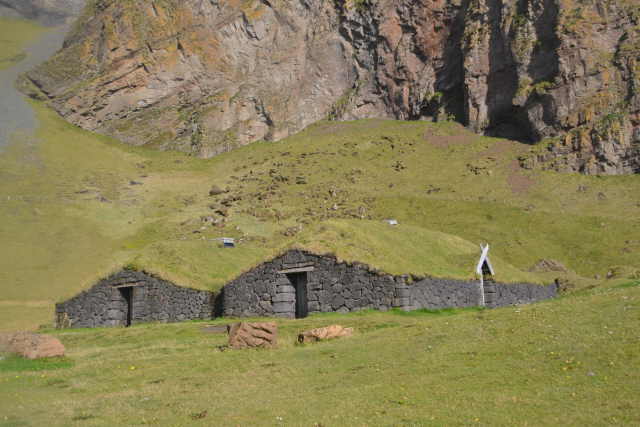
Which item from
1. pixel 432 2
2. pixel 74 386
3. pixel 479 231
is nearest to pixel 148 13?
pixel 432 2

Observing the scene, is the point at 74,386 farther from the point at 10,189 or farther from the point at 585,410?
the point at 10,189

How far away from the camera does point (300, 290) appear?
28.7 meters

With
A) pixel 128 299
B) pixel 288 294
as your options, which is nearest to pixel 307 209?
pixel 128 299

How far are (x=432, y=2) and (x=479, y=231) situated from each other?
6668 cm

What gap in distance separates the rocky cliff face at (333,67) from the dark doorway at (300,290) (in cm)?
6000

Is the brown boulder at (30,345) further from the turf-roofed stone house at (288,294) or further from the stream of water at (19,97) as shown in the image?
the stream of water at (19,97)

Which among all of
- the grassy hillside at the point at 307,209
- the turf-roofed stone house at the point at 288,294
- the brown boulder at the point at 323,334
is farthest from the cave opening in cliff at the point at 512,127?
the brown boulder at the point at 323,334

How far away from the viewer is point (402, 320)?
2395 cm

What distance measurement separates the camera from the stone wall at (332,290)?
85.9ft

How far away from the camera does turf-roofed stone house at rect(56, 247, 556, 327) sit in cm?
2645

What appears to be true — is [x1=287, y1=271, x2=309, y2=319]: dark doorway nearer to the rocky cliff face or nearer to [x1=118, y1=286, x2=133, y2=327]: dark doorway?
[x1=118, y1=286, x2=133, y2=327]: dark doorway

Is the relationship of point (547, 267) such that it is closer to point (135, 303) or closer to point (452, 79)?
point (135, 303)

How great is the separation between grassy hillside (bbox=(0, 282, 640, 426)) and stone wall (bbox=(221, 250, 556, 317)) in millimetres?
6023

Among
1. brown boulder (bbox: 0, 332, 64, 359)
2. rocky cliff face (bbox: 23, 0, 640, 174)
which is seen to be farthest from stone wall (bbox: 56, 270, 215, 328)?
rocky cliff face (bbox: 23, 0, 640, 174)
